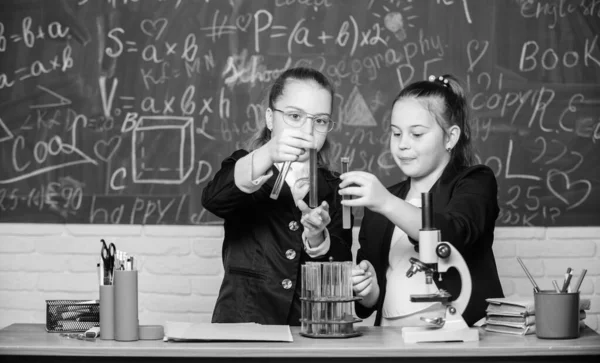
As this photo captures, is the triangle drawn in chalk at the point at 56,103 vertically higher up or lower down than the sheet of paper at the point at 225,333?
higher up

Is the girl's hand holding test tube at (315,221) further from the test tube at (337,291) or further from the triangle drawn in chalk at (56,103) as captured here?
the triangle drawn in chalk at (56,103)

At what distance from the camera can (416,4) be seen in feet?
10.8

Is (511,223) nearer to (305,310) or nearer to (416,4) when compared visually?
(416,4)

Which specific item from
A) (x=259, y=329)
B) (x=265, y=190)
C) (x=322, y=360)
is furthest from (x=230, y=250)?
(x=322, y=360)

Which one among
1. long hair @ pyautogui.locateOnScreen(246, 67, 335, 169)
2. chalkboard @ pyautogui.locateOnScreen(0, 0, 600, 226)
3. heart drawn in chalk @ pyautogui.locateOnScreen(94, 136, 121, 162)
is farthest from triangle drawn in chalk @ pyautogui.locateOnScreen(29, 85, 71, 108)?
long hair @ pyautogui.locateOnScreen(246, 67, 335, 169)

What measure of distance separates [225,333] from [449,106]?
0.91m

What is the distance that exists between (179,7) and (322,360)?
2.02 meters

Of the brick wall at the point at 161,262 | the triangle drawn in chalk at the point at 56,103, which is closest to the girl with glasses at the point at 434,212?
the brick wall at the point at 161,262

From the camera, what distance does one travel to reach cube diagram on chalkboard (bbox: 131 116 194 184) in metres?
3.29

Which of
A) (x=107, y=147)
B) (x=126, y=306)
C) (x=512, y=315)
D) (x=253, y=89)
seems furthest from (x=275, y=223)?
(x=107, y=147)

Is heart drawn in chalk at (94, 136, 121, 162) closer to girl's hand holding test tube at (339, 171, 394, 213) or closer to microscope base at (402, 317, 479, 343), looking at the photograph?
girl's hand holding test tube at (339, 171, 394, 213)

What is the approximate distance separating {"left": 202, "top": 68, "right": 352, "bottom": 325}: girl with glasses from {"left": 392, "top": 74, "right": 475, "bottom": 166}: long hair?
0.26 metres

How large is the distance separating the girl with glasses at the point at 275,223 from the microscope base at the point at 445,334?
18.0 inches

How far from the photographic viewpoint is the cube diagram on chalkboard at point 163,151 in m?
3.29
